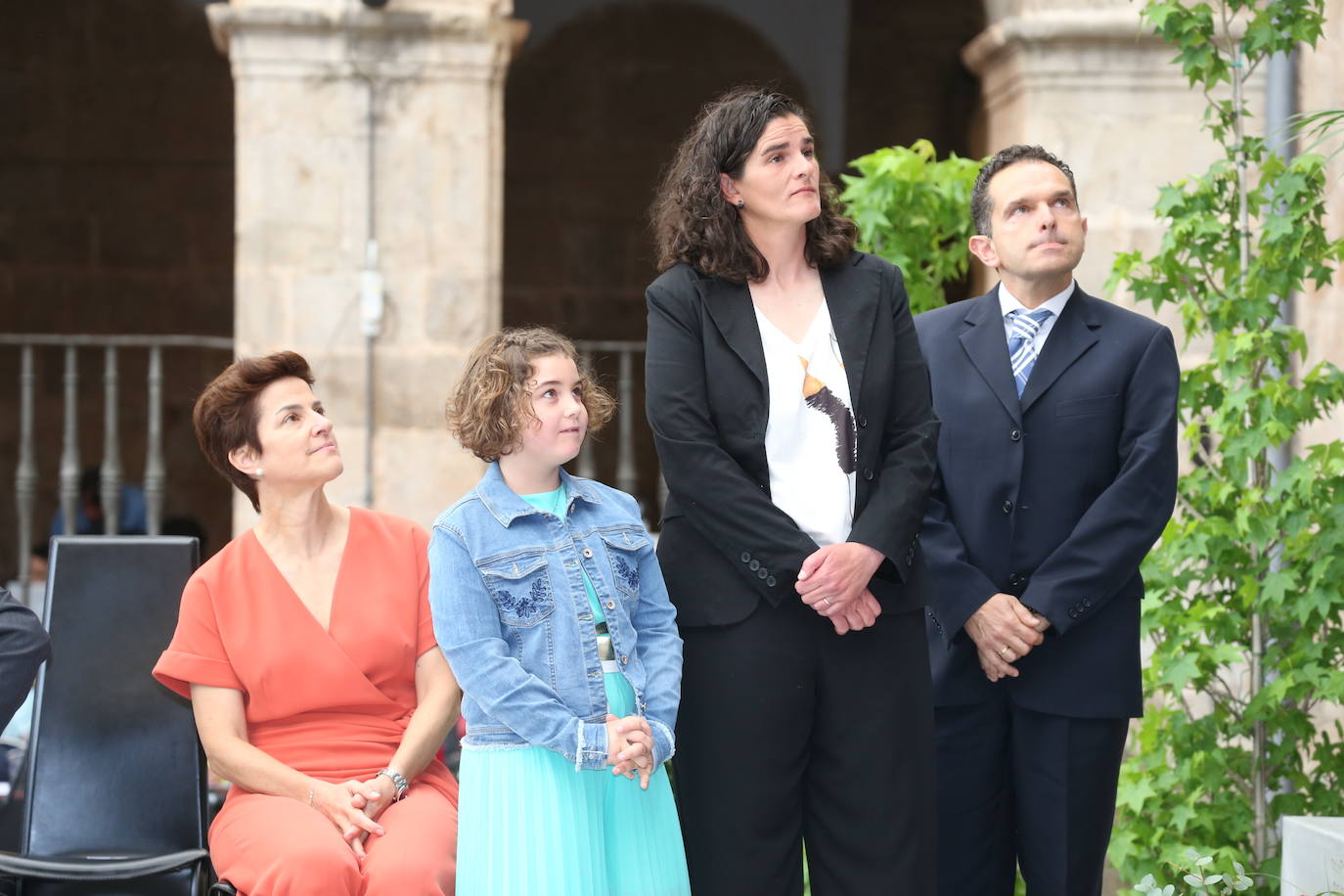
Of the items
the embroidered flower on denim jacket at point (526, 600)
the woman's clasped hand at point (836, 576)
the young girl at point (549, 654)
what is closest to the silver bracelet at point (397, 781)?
the young girl at point (549, 654)

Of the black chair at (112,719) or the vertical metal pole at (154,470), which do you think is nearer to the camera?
the black chair at (112,719)

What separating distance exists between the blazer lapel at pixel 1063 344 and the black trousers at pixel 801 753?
0.52 m

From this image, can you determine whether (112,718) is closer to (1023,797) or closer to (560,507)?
(560,507)

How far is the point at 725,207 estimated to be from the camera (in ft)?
8.76

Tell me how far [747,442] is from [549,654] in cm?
46

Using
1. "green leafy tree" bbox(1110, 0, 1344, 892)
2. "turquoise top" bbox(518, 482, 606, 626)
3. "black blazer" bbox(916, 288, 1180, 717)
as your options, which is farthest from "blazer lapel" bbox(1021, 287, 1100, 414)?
"turquoise top" bbox(518, 482, 606, 626)

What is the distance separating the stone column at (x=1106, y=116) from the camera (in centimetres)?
579

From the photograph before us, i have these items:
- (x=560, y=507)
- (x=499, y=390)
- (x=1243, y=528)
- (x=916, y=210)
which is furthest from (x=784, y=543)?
(x=916, y=210)

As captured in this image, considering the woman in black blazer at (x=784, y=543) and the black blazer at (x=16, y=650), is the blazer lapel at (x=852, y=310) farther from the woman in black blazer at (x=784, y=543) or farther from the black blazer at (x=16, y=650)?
the black blazer at (x=16, y=650)

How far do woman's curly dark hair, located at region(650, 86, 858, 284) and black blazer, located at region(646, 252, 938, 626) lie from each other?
1.4 inches

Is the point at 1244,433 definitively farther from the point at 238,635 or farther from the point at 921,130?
the point at 921,130

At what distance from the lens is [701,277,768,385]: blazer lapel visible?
2.58 meters

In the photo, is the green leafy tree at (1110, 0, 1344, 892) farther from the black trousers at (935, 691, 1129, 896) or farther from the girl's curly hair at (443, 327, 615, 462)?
the girl's curly hair at (443, 327, 615, 462)

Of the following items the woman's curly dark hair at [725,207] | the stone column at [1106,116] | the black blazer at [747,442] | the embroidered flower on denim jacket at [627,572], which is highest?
the stone column at [1106,116]
